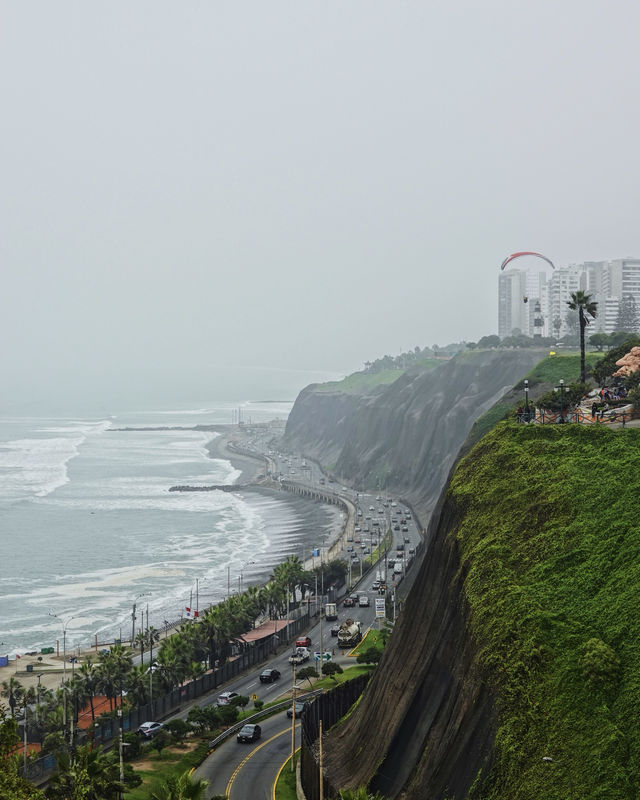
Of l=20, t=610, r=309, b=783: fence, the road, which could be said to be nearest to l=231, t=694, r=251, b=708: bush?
the road

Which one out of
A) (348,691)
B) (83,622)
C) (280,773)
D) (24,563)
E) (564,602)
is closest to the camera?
(564,602)

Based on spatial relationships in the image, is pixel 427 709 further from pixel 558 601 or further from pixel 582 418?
pixel 582 418

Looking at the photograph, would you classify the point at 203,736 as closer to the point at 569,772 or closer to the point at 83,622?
the point at 569,772

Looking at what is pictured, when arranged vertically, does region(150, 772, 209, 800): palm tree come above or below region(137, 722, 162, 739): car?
above

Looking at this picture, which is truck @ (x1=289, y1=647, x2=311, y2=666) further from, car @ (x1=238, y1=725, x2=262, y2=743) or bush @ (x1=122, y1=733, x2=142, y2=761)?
bush @ (x1=122, y1=733, x2=142, y2=761)

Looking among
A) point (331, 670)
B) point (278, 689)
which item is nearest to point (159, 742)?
point (278, 689)

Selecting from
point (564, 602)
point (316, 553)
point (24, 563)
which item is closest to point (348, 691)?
point (564, 602)
